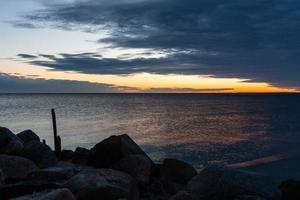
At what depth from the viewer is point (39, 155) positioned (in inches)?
648

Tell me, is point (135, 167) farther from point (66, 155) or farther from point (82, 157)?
point (66, 155)

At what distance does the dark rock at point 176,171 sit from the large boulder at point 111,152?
160 cm

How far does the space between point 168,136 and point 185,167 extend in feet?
97.6

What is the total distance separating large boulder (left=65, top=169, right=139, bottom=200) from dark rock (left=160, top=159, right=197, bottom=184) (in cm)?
598

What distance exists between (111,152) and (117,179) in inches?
206

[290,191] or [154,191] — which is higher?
[290,191]

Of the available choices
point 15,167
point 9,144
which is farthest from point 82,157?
point 15,167

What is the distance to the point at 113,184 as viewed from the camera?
1150 cm

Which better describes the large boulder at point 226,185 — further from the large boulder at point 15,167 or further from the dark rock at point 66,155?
the dark rock at point 66,155

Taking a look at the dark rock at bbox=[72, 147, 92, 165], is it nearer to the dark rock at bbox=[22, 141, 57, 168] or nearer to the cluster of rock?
the cluster of rock

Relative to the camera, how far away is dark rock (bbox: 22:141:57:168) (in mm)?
16312

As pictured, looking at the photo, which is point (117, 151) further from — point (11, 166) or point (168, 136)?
point (168, 136)

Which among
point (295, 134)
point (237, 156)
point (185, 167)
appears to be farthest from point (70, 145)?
point (295, 134)

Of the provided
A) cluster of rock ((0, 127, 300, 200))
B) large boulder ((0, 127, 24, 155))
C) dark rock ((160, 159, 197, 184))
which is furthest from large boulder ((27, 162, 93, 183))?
dark rock ((160, 159, 197, 184))
